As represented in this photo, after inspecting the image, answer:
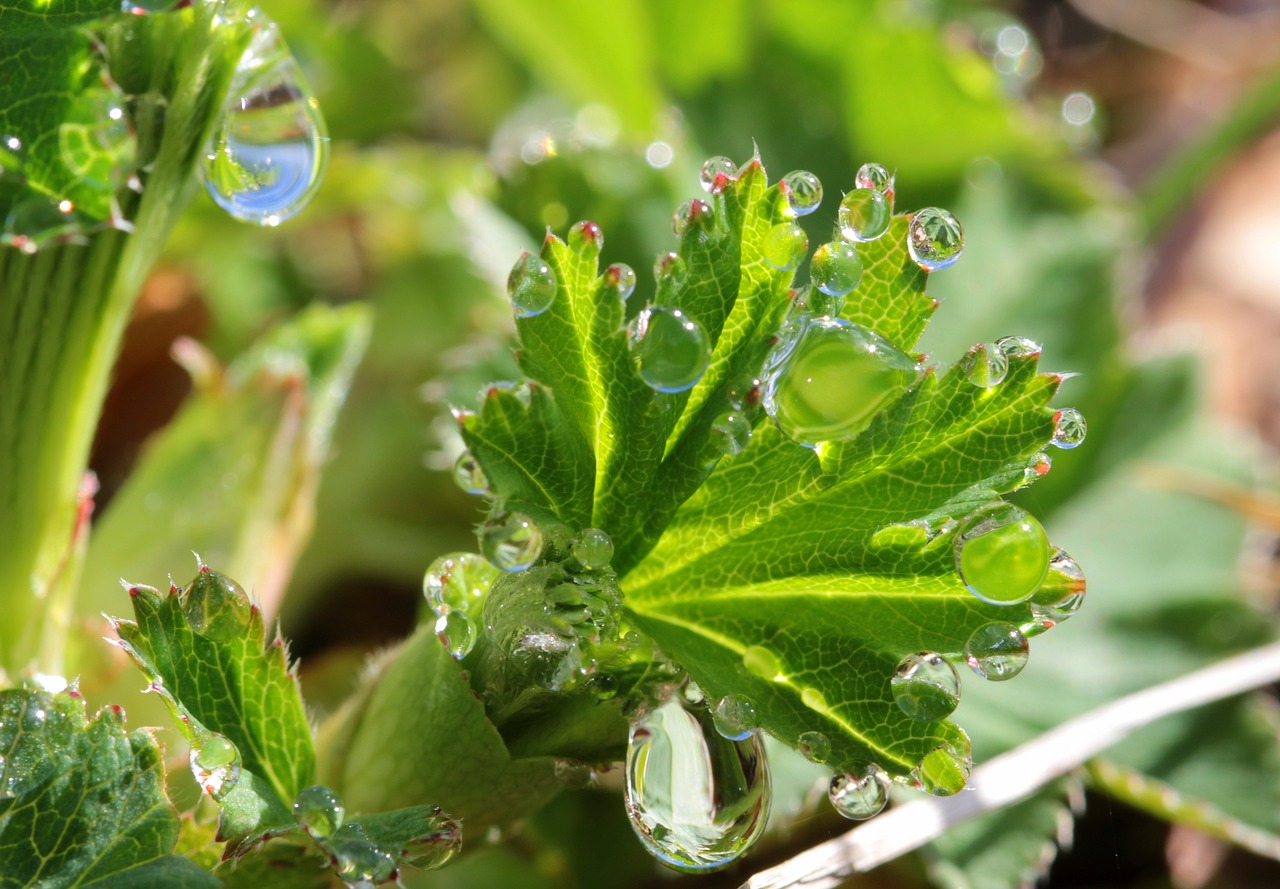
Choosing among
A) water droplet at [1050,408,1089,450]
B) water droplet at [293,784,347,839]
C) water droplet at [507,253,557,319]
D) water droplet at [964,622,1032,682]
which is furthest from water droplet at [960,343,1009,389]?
water droplet at [293,784,347,839]

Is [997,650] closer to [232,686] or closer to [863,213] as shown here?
[863,213]

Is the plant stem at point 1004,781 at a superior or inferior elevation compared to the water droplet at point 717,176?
inferior

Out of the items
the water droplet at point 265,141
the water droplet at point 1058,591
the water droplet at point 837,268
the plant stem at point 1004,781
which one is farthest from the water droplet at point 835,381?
the water droplet at point 265,141

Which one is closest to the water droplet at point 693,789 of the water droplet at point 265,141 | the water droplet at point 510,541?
the water droplet at point 510,541

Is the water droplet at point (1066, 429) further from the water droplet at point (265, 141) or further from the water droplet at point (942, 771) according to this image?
the water droplet at point (265, 141)

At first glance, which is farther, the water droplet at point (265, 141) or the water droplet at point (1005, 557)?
the water droplet at point (265, 141)

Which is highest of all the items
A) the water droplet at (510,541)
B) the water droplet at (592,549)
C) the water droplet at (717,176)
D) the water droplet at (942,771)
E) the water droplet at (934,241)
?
the water droplet at (717,176)

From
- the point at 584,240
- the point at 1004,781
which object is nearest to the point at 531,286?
the point at 584,240
